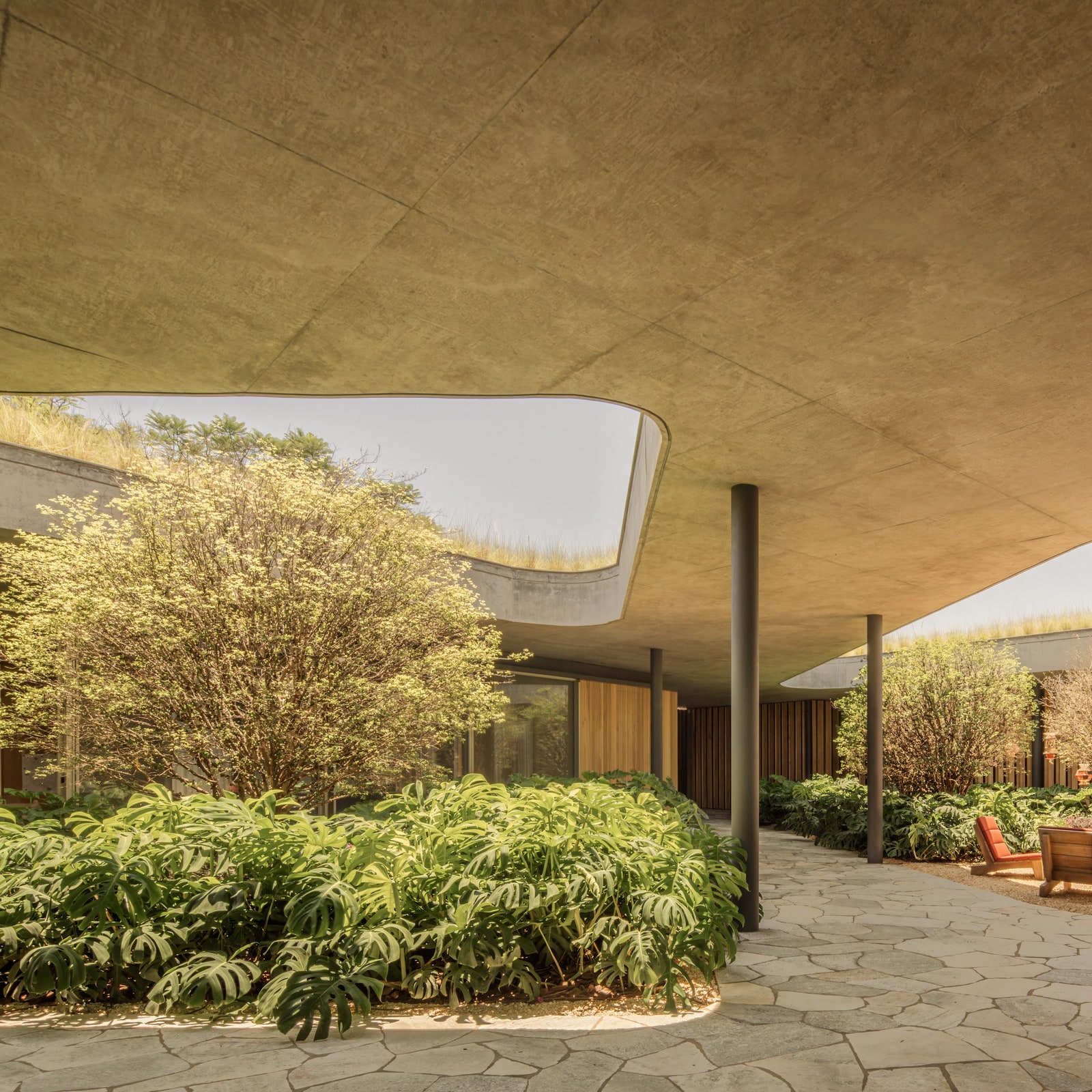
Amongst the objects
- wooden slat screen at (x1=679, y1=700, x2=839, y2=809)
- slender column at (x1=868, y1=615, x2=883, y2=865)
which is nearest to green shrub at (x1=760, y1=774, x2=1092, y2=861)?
slender column at (x1=868, y1=615, x2=883, y2=865)

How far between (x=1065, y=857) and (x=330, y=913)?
792 cm

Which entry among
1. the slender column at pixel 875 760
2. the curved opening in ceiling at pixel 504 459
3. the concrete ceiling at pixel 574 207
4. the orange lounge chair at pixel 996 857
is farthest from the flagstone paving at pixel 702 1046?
the curved opening in ceiling at pixel 504 459

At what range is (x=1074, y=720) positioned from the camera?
1527cm

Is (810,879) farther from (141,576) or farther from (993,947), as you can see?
(141,576)

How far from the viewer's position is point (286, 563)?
7508 mm

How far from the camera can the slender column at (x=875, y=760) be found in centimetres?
1240

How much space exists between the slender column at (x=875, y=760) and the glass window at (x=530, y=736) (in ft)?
22.0

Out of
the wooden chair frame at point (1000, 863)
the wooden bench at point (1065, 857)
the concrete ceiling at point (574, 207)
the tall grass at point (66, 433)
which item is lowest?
the wooden chair frame at point (1000, 863)

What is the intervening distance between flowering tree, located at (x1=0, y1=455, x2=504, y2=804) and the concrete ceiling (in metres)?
2.57

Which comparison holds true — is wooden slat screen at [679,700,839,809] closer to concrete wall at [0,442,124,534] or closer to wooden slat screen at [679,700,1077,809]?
wooden slat screen at [679,700,1077,809]

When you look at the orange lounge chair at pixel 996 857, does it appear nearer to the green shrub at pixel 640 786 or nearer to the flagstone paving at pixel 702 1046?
the green shrub at pixel 640 786

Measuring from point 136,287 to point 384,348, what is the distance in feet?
4.00

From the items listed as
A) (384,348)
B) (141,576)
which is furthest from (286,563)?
(384,348)

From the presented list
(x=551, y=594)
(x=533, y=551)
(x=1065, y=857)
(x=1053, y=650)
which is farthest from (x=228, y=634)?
(x=1053, y=650)
